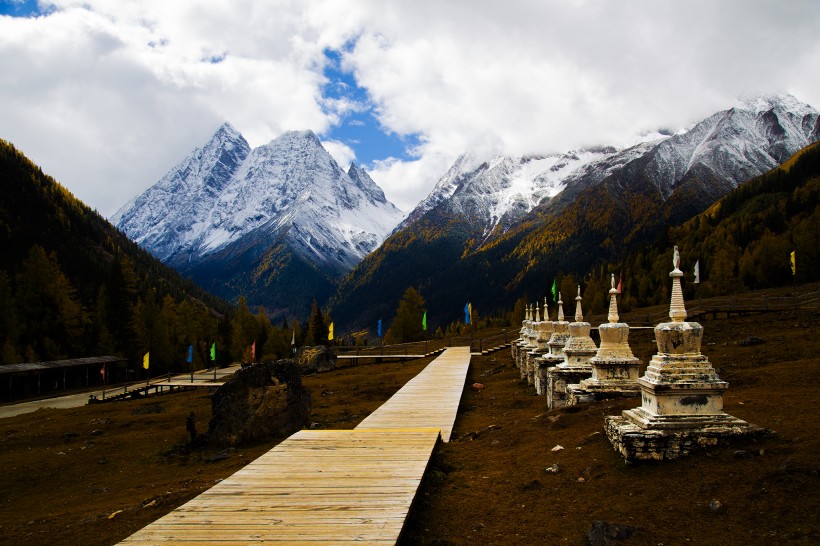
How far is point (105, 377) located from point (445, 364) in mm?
52938

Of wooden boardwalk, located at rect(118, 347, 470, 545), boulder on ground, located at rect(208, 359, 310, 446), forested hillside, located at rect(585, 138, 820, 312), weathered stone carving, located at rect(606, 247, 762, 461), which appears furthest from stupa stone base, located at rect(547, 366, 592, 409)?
forested hillside, located at rect(585, 138, 820, 312)

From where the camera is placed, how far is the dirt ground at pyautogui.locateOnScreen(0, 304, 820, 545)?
688cm

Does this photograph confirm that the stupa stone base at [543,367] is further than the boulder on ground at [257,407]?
Yes

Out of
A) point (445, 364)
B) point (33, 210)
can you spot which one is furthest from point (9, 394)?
point (33, 210)

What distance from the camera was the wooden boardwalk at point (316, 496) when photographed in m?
6.65

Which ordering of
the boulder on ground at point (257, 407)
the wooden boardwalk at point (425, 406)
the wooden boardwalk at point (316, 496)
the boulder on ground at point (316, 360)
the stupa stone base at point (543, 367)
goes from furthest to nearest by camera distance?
the boulder on ground at point (316, 360)
the stupa stone base at point (543, 367)
the boulder on ground at point (257, 407)
the wooden boardwalk at point (425, 406)
the wooden boardwalk at point (316, 496)

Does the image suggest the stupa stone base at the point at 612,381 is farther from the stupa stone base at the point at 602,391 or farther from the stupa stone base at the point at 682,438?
the stupa stone base at the point at 682,438

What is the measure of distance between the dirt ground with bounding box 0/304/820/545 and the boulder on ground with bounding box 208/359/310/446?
2.46 feet

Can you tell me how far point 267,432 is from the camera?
1895cm

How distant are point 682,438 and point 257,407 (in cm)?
1426

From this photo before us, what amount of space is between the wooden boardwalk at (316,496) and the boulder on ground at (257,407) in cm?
677

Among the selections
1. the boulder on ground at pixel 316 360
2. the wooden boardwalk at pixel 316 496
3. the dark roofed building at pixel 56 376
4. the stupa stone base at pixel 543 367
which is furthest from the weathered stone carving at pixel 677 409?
the dark roofed building at pixel 56 376

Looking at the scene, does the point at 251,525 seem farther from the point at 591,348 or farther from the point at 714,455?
the point at 591,348

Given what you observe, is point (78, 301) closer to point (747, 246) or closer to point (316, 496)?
point (316, 496)
